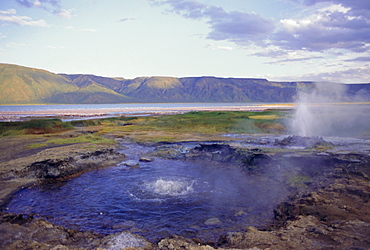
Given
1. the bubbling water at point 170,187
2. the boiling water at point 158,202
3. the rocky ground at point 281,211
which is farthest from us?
the bubbling water at point 170,187

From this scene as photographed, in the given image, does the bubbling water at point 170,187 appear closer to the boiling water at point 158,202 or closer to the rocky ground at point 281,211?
the boiling water at point 158,202

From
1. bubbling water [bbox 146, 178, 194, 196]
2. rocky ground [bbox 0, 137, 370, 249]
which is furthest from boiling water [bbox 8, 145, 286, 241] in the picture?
rocky ground [bbox 0, 137, 370, 249]

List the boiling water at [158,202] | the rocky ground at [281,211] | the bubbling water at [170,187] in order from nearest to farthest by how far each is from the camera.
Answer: the rocky ground at [281,211], the boiling water at [158,202], the bubbling water at [170,187]

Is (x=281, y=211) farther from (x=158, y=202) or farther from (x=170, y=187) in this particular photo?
(x=170, y=187)

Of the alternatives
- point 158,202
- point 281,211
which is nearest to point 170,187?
point 158,202

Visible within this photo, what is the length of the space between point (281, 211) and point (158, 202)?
480 cm

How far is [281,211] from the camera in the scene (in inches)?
372

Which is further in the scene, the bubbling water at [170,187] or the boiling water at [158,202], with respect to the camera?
the bubbling water at [170,187]

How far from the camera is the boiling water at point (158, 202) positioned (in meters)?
8.86

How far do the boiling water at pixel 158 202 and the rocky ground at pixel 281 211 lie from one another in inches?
29.1

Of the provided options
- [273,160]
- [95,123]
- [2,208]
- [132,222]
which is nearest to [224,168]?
[273,160]

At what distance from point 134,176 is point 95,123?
35039 millimetres

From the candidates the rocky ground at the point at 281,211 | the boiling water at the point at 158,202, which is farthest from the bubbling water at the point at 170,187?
the rocky ground at the point at 281,211

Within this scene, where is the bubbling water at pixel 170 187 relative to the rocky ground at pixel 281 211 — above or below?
below
